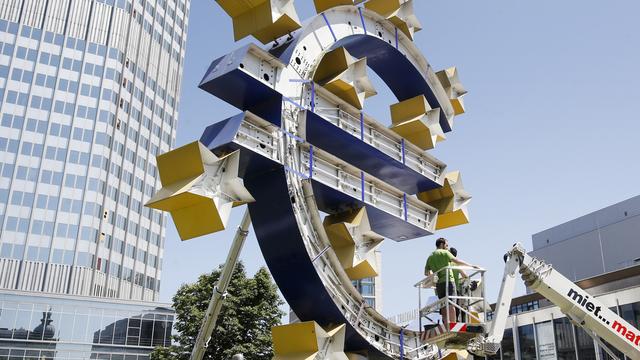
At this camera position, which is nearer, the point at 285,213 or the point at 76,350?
the point at 285,213

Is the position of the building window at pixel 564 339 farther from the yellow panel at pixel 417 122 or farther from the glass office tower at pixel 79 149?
the glass office tower at pixel 79 149

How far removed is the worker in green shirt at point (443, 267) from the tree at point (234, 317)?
22.7 metres

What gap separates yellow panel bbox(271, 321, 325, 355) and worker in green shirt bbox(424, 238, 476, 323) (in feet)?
8.15

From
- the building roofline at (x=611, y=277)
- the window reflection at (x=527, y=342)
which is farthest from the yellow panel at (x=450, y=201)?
the window reflection at (x=527, y=342)

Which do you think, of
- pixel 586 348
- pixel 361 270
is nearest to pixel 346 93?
pixel 361 270

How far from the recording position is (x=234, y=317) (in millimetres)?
32875

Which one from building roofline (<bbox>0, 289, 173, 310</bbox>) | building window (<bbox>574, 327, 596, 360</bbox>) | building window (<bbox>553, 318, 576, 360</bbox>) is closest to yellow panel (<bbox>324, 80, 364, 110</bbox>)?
building window (<bbox>574, 327, 596, 360</bbox>)

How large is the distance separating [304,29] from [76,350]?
145ft

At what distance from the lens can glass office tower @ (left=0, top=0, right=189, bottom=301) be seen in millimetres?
64562

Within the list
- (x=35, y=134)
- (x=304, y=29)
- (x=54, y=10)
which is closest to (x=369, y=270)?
(x=304, y=29)

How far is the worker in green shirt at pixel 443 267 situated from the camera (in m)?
10.3

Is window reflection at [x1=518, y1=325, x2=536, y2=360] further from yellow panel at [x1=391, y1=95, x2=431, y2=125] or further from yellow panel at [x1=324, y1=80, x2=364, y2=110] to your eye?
yellow panel at [x1=324, y1=80, x2=364, y2=110]

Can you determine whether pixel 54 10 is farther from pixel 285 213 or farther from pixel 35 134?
pixel 285 213

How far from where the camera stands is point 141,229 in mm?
76500
